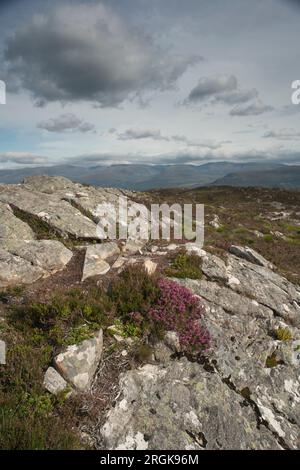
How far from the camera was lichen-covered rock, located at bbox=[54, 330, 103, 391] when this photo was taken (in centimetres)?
609

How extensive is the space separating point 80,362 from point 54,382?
626mm

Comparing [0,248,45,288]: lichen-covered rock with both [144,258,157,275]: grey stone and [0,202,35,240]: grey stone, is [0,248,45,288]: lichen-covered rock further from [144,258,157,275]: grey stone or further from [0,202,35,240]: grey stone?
[144,258,157,275]: grey stone

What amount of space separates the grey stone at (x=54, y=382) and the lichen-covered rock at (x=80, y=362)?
3.6 inches

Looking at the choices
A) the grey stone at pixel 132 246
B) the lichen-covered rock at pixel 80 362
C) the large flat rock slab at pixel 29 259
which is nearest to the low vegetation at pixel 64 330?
the lichen-covered rock at pixel 80 362

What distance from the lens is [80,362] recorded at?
631cm

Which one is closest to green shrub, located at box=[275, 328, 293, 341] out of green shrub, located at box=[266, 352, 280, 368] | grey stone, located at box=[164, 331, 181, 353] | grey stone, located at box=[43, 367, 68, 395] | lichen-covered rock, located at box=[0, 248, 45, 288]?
green shrub, located at box=[266, 352, 280, 368]

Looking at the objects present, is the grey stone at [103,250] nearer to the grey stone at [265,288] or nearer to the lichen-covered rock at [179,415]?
the grey stone at [265,288]

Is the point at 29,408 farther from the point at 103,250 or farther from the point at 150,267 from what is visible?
the point at 103,250

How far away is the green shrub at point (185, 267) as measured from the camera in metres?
10.3

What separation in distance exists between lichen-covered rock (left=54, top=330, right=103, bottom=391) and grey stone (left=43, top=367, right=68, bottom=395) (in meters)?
0.09

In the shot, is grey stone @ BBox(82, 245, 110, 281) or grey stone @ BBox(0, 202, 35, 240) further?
grey stone @ BBox(0, 202, 35, 240)

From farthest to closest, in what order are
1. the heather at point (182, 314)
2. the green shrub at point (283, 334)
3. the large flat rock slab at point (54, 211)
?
the large flat rock slab at point (54, 211)
the green shrub at point (283, 334)
the heather at point (182, 314)

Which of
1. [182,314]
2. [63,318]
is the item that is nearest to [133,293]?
[182,314]

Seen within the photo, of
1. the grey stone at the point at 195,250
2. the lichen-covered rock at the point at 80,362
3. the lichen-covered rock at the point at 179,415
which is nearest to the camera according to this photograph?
the lichen-covered rock at the point at 179,415
